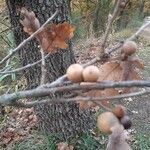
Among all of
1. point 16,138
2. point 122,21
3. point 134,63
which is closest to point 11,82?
point 16,138

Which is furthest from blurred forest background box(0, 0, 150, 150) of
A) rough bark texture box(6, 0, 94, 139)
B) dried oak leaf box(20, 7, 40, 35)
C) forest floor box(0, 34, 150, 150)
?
dried oak leaf box(20, 7, 40, 35)

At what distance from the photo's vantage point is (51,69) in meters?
3.22

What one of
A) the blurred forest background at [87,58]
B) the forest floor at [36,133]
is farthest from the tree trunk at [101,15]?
the forest floor at [36,133]

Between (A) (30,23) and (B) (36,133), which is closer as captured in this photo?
(A) (30,23)

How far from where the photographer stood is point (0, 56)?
6.01 m

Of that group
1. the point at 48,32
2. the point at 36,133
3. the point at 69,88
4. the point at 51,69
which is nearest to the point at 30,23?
the point at 48,32

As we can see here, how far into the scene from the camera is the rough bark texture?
3016 millimetres

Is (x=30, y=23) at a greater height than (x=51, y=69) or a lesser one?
greater

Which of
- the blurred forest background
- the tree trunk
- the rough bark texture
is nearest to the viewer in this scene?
the rough bark texture

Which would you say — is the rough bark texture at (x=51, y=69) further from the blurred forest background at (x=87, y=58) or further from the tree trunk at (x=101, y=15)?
the tree trunk at (x=101, y=15)

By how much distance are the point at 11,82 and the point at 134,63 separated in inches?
185

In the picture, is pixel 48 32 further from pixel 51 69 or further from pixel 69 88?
pixel 51 69

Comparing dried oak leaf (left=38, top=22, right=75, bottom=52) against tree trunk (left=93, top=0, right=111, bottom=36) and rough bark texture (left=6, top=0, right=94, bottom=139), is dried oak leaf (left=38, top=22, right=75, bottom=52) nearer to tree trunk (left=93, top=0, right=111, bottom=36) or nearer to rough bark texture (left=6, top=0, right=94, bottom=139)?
rough bark texture (left=6, top=0, right=94, bottom=139)

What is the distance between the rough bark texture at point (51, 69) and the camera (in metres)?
3.02
